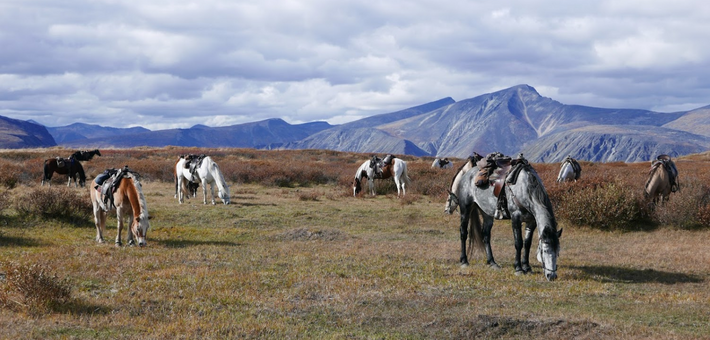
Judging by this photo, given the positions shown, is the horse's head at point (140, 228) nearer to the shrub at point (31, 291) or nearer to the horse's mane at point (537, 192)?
the shrub at point (31, 291)

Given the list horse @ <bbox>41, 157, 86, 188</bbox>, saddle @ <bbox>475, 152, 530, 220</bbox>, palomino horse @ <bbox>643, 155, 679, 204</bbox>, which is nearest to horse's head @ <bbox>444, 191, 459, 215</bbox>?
saddle @ <bbox>475, 152, 530, 220</bbox>

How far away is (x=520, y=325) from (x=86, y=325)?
561 cm

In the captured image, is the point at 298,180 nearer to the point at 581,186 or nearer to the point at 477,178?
the point at 581,186

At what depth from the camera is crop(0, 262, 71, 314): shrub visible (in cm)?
741

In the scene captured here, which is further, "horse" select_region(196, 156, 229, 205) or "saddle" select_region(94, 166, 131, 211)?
"horse" select_region(196, 156, 229, 205)

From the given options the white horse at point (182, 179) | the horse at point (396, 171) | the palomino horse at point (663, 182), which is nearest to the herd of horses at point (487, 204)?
the palomino horse at point (663, 182)

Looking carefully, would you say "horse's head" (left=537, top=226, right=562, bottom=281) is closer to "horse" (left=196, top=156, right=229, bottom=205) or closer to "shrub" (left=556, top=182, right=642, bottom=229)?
"shrub" (left=556, top=182, right=642, bottom=229)

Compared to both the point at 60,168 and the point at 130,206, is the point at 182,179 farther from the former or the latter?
the point at 130,206

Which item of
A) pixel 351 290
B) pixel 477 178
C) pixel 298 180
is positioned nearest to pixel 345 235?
pixel 477 178

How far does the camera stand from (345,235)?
16.4m

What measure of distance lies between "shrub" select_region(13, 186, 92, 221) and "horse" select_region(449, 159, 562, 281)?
1251cm

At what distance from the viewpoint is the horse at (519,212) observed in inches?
397

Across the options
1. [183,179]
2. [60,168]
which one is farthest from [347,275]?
[60,168]

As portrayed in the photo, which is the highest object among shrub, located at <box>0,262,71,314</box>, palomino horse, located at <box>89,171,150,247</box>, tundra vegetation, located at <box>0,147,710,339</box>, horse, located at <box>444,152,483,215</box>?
horse, located at <box>444,152,483,215</box>
